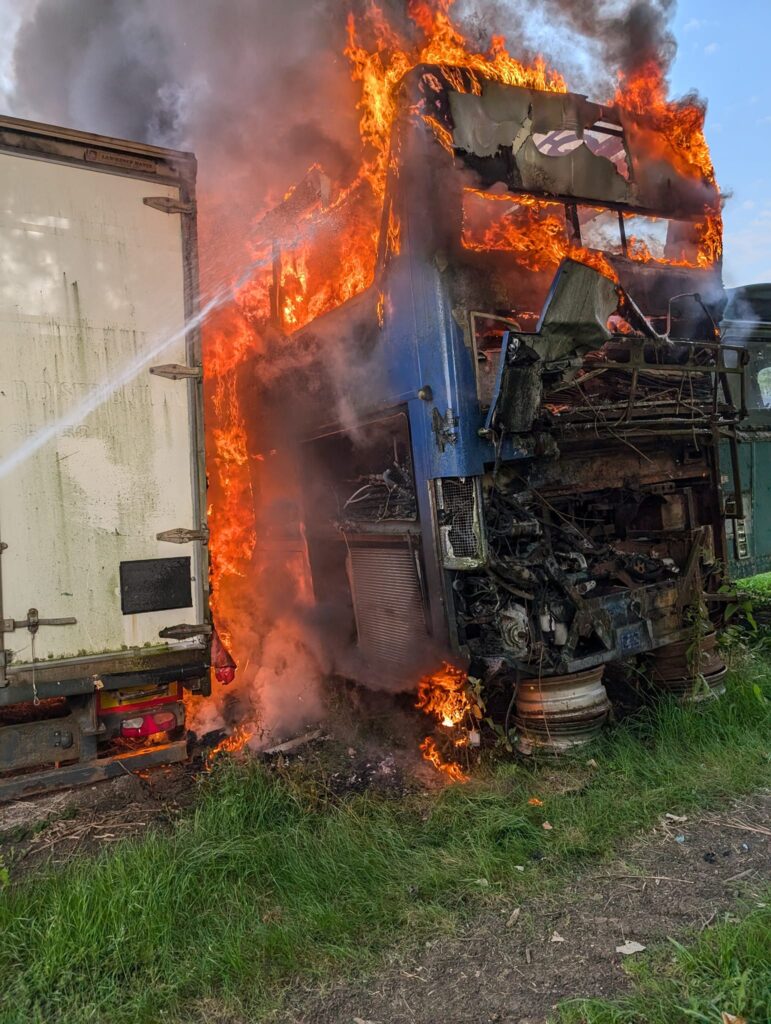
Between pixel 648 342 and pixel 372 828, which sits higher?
pixel 648 342

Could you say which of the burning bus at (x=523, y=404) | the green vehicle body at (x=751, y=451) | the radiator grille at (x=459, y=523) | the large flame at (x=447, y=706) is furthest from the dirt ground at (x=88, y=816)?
the green vehicle body at (x=751, y=451)

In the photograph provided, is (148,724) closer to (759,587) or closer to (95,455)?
(95,455)

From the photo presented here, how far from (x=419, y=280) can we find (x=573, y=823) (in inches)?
143

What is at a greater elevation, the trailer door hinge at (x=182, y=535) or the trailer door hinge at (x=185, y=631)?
the trailer door hinge at (x=182, y=535)

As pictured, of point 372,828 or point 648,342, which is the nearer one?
point 372,828

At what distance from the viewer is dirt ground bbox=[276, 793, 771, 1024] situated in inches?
109

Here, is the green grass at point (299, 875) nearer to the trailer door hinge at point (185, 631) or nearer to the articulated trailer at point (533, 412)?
the articulated trailer at point (533, 412)

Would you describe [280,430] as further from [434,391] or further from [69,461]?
[69,461]

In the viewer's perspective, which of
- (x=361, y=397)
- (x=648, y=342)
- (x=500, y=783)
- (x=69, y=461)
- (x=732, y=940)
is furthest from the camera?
(x=361, y=397)

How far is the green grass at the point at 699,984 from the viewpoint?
8.16 ft

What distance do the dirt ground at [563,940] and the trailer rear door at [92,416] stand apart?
7.28 feet

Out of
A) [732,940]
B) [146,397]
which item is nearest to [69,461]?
[146,397]

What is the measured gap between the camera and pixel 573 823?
4.14m

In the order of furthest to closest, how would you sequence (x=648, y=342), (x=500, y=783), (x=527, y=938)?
1. (x=648, y=342)
2. (x=500, y=783)
3. (x=527, y=938)
